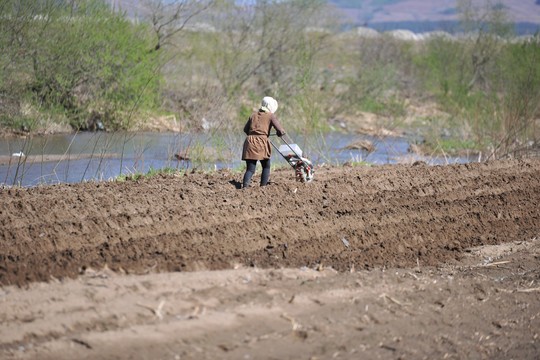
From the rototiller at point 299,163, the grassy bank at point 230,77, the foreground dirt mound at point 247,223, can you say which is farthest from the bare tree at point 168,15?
the rototiller at point 299,163

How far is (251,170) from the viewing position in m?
8.27

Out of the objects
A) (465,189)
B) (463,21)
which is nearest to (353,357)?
(465,189)

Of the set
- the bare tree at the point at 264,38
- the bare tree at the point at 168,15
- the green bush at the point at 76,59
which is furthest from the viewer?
the bare tree at the point at 264,38

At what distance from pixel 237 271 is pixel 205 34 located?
20.7 meters

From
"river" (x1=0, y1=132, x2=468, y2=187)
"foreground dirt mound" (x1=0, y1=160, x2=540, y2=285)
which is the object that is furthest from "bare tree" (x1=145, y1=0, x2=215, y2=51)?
"foreground dirt mound" (x1=0, y1=160, x2=540, y2=285)

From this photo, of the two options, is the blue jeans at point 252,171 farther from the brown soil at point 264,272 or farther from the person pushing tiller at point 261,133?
the brown soil at point 264,272

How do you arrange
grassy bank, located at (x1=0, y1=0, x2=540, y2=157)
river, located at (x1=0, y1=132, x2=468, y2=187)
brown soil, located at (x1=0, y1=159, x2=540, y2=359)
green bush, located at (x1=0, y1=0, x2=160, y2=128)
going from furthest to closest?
grassy bank, located at (x1=0, y1=0, x2=540, y2=157) < green bush, located at (x1=0, y1=0, x2=160, y2=128) < river, located at (x1=0, y1=132, x2=468, y2=187) < brown soil, located at (x1=0, y1=159, x2=540, y2=359)

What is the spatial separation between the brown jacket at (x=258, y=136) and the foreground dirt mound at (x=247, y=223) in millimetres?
494

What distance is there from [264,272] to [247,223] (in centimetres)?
149

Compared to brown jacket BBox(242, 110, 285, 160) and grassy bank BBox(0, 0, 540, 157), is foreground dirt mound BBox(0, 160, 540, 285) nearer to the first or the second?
brown jacket BBox(242, 110, 285, 160)

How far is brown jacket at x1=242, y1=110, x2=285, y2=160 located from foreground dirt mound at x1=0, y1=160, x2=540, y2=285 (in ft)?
1.62

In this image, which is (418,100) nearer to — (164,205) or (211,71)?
(211,71)

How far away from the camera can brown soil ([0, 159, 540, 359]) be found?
12.4 feet

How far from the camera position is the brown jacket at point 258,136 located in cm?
792
